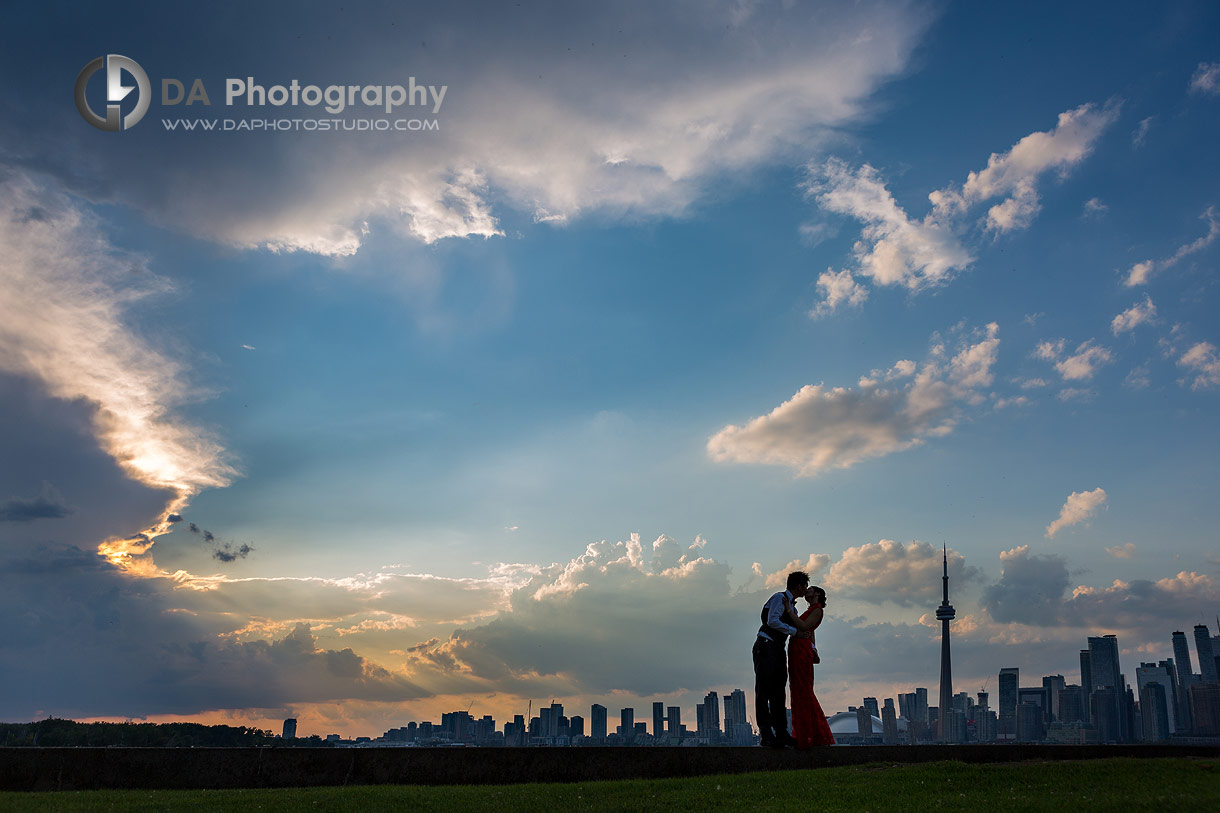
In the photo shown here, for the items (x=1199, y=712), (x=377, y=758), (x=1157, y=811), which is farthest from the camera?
(x=1199, y=712)

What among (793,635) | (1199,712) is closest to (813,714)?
(793,635)

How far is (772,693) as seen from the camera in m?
14.6

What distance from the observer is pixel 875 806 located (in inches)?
393

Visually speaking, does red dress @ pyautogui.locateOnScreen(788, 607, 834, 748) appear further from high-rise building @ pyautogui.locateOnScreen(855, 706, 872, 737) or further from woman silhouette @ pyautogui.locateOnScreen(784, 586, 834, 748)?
high-rise building @ pyautogui.locateOnScreen(855, 706, 872, 737)

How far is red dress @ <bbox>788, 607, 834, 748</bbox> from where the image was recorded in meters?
14.6

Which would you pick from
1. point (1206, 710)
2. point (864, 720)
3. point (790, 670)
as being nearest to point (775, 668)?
point (790, 670)

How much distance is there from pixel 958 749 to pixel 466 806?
27.8 ft

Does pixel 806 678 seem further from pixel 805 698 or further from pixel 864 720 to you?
pixel 864 720

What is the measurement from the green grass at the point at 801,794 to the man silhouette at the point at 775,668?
67.3 inches

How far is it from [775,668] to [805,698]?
80 cm

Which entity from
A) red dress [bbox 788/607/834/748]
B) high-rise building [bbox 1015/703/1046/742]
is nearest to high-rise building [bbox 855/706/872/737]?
high-rise building [bbox 1015/703/1046/742]

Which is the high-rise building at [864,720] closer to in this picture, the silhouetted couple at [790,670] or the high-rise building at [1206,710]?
the high-rise building at [1206,710]

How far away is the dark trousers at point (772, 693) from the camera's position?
14.6 meters

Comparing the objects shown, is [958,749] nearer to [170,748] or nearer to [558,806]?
[558,806]
